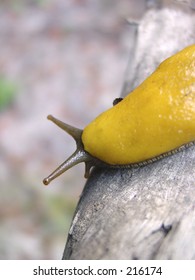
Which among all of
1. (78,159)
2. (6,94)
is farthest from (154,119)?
(6,94)

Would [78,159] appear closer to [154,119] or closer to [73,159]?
[73,159]

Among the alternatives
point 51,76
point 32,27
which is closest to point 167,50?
point 51,76

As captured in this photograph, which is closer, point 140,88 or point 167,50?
point 140,88

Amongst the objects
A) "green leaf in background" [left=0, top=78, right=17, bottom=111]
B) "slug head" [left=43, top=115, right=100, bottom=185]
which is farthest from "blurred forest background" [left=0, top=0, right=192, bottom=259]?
"slug head" [left=43, top=115, right=100, bottom=185]

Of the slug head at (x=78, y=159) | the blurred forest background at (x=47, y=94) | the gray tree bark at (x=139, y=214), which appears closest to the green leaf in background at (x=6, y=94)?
the blurred forest background at (x=47, y=94)

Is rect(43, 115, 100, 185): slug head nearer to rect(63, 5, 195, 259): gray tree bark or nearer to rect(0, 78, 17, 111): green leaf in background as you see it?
rect(63, 5, 195, 259): gray tree bark

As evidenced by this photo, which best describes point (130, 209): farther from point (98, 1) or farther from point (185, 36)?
point (98, 1)
